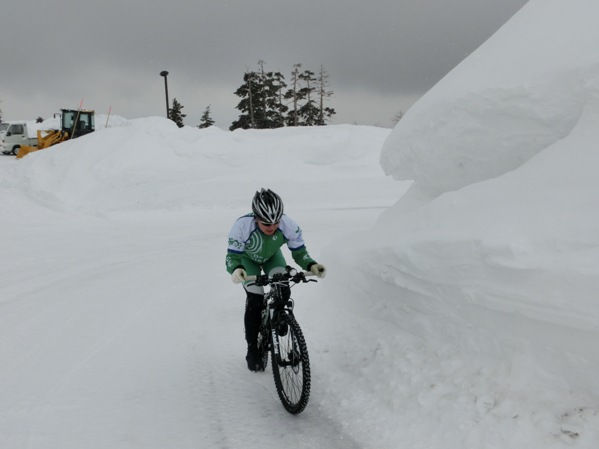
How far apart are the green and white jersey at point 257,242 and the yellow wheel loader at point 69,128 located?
31.0m

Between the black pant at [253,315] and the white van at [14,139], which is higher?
the white van at [14,139]

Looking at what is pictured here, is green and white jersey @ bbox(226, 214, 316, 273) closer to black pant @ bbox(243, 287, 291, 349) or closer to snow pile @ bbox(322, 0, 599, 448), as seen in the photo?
black pant @ bbox(243, 287, 291, 349)

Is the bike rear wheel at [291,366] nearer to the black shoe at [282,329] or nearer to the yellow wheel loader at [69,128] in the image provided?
the black shoe at [282,329]

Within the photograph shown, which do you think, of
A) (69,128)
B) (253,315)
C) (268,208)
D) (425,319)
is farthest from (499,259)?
(69,128)

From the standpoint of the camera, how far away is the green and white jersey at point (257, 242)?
4754 millimetres

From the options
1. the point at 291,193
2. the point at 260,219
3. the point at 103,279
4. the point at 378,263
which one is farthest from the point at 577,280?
the point at 291,193

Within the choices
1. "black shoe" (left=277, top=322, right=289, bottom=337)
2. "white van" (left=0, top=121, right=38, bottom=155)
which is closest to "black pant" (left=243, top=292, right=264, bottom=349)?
"black shoe" (left=277, top=322, right=289, bottom=337)

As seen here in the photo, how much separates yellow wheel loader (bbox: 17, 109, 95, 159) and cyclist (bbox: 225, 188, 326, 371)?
3101 centimetres

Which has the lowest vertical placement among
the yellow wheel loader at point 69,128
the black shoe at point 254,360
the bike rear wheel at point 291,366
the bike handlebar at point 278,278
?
→ the black shoe at point 254,360

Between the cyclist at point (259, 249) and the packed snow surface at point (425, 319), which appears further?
the cyclist at point (259, 249)

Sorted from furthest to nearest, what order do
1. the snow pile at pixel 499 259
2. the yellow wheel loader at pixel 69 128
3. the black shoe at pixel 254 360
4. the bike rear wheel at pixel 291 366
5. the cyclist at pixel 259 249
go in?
the yellow wheel loader at pixel 69 128, the black shoe at pixel 254 360, the cyclist at pixel 259 249, the bike rear wheel at pixel 291 366, the snow pile at pixel 499 259

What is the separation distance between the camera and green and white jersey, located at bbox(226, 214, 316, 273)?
15.6ft

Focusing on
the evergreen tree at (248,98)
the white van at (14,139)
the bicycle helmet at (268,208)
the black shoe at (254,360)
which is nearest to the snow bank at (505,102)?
the bicycle helmet at (268,208)

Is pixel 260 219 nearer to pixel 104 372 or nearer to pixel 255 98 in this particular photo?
pixel 104 372
